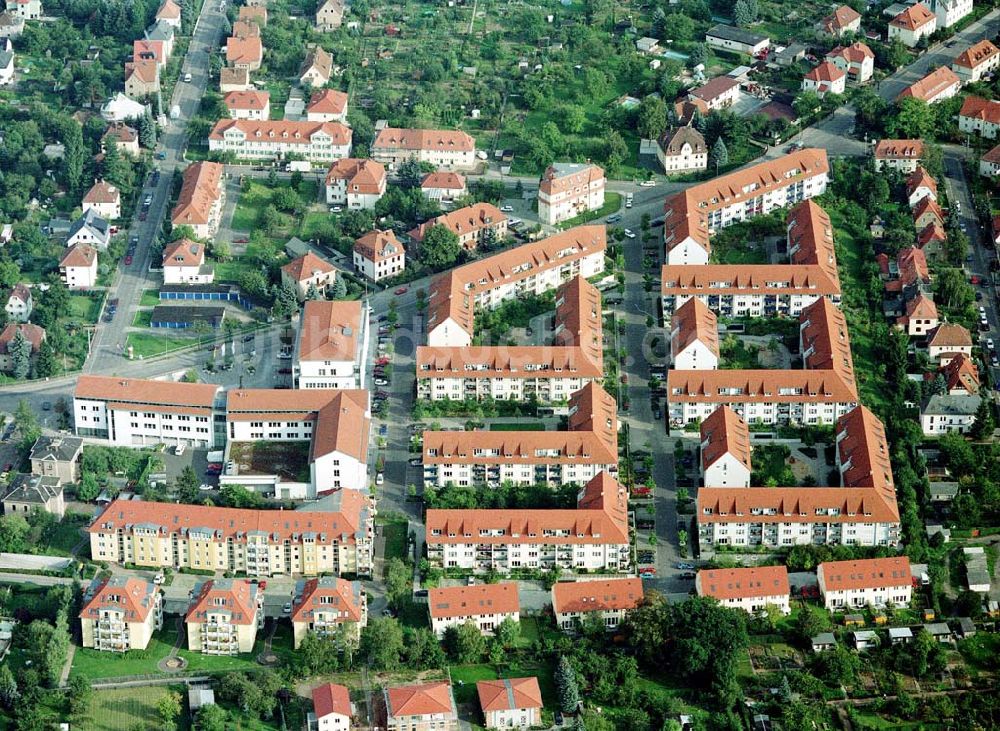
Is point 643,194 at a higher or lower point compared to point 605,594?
higher

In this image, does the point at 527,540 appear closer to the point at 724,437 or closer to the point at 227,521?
the point at 724,437

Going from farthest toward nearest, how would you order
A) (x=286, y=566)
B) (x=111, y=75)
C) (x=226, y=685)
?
(x=111, y=75) < (x=286, y=566) < (x=226, y=685)

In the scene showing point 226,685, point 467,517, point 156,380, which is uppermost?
point 156,380

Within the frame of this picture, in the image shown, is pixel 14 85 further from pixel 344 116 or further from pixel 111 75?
pixel 344 116

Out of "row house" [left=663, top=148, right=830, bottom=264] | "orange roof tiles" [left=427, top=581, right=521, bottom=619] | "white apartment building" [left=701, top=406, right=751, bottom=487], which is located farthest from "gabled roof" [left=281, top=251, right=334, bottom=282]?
"orange roof tiles" [left=427, top=581, right=521, bottom=619]

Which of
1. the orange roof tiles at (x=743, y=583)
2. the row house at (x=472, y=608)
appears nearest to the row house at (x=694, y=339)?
the orange roof tiles at (x=743, y=583)

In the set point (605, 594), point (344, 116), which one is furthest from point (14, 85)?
point (605, 594)

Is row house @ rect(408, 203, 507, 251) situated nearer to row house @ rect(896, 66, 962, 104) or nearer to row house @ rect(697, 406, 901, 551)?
row house @ rect(896, 66, 962, 104)
